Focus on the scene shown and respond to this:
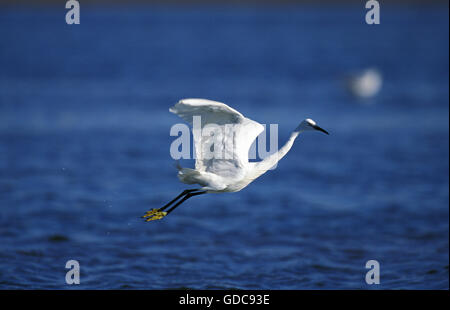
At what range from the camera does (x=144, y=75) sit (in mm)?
37344

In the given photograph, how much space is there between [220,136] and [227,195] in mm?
7346

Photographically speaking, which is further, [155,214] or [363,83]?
[363,83]

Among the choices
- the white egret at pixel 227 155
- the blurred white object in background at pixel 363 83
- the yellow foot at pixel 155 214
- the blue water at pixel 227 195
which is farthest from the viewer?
the blurred white object in background at pixel 363 83

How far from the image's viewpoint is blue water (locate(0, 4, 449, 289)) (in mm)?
10883

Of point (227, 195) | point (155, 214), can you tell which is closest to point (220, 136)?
point (155, 214)

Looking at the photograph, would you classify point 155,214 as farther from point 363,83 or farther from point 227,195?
point 363,83

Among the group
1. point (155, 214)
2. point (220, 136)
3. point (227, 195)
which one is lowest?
point (155, 214)

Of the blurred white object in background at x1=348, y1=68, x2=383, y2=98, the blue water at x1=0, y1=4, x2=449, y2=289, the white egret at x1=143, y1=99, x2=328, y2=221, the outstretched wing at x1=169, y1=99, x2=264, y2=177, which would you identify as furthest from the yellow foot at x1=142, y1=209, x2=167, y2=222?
the blurred white object in background at x1=348, y1=68, x2=383, y2=98

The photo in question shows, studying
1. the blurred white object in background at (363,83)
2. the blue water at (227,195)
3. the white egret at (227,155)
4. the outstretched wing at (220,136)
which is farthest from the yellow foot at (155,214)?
the blurred white object in background at (363,83)

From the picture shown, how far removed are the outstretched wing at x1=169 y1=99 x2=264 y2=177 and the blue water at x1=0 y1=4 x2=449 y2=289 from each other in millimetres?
2388

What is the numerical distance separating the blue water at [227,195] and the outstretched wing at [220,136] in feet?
7.84

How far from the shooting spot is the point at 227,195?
1552 centimetres

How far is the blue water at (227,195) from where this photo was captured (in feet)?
35.7

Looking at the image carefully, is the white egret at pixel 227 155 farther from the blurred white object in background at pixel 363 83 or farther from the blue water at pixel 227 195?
the blurred white object in background at pixel 363 83
